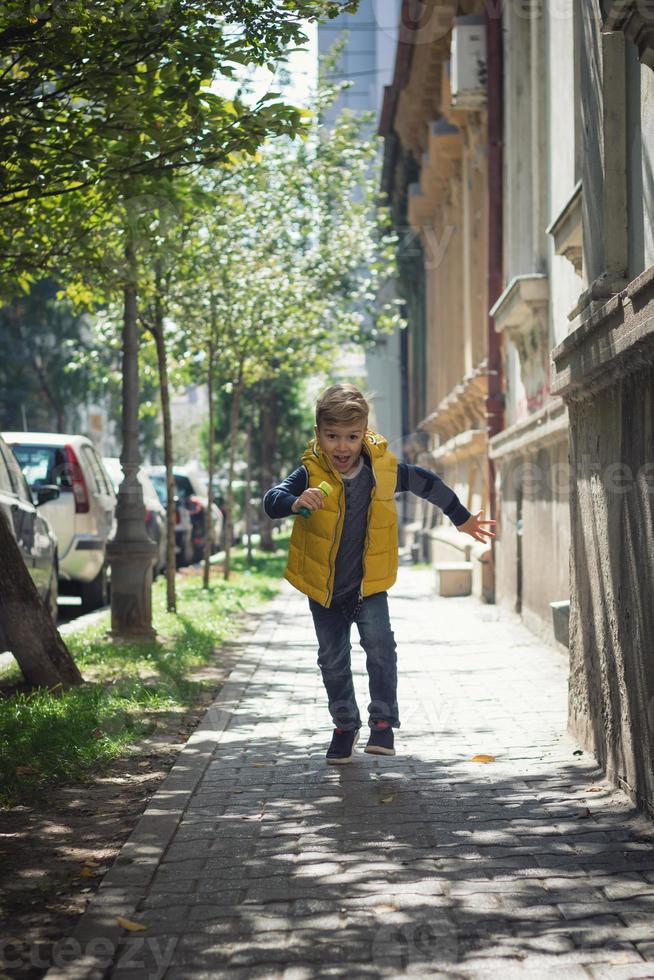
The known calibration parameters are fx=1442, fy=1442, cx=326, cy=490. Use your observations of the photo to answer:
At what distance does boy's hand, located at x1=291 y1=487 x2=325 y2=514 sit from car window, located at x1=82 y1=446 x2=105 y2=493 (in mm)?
9562

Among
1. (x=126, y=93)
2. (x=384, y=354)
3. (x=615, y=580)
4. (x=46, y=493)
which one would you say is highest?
(x=384, y=354)

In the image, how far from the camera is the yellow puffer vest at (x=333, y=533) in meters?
6.34

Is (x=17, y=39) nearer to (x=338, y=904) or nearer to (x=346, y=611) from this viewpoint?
(x=346, y=611)

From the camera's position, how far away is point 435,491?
6.62 meters

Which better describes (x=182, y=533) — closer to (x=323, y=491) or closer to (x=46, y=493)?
(x=46, y=493)

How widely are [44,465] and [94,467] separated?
76 centimetres

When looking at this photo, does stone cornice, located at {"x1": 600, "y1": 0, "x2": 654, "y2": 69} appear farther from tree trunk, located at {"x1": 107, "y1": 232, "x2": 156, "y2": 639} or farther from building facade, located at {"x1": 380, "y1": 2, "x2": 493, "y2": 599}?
building facade, located at {"x1": 380, "y1": 2, "x2": 493, "y2": 599}

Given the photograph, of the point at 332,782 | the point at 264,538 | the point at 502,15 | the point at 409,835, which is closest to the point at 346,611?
the point at 332,782

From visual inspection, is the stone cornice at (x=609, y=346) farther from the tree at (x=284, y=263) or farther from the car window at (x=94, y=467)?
the car window at (x=94, y=467)

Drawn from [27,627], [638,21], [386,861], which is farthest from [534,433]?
[386,861]

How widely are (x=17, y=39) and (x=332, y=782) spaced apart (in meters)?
4.18

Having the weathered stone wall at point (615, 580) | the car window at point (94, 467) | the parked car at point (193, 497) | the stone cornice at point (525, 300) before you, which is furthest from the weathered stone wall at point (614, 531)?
the parked car at point (193, 497)

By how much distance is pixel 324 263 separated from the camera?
23.7 meters

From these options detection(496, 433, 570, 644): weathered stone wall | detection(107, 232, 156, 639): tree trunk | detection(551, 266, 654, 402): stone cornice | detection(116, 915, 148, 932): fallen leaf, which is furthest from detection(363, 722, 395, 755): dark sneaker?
detection(107, 232, 156, 639): tree trunk
